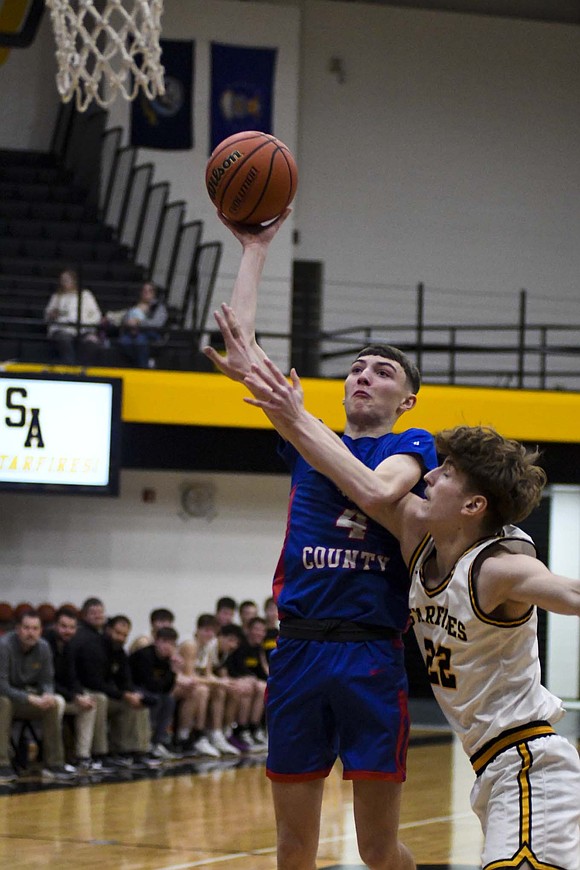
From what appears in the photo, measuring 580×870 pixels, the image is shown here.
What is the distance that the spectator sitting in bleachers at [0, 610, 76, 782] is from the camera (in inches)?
380

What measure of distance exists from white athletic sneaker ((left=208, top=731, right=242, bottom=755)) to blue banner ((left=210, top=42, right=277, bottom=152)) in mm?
8274

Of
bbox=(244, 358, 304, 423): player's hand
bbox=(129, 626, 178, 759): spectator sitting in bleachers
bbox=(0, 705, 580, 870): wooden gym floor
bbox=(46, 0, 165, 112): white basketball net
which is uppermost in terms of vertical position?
bbox=(46, 0, 165, 112): white basketball net

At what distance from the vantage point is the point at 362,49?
715 inches

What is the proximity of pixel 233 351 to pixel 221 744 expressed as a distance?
8131 millimetres

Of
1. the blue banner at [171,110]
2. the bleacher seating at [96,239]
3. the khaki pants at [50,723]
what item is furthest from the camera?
the blue banner at [171,110]

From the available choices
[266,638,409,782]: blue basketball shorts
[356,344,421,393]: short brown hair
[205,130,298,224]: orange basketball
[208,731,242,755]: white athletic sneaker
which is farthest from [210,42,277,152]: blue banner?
[266,638,409,782]: blue basketball shorts

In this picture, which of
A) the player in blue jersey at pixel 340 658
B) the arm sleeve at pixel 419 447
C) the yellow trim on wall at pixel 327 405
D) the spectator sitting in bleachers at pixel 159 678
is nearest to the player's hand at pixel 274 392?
the player in blue jersey at pixel 340 658

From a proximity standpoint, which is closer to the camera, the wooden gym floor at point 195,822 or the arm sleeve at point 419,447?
the arm sleeve at point 419,447

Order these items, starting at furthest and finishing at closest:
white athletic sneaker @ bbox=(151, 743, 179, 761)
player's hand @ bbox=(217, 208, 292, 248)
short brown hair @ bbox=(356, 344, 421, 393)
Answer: white athletic sneaker @ bbox=(151, 743, 179, 761) < player's hand @ bbox=(217, 208, 292, 248) < short brown hair @ bbox=(356, 344, 421, 393)

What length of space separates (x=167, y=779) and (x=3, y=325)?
5.67m

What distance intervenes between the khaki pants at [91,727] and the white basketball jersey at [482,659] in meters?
7.10

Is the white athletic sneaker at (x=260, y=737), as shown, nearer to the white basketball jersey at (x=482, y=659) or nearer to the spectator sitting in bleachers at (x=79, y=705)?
the spectator sitting in bleachers at (x=79, y=705)

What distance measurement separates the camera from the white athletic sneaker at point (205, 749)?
Result: 36.8ft

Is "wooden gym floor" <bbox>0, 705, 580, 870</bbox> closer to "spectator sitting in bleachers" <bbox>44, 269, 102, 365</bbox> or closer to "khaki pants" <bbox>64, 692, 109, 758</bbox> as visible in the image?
"khaki pants" <bbox>64, 692, 109, 758</bbox>
